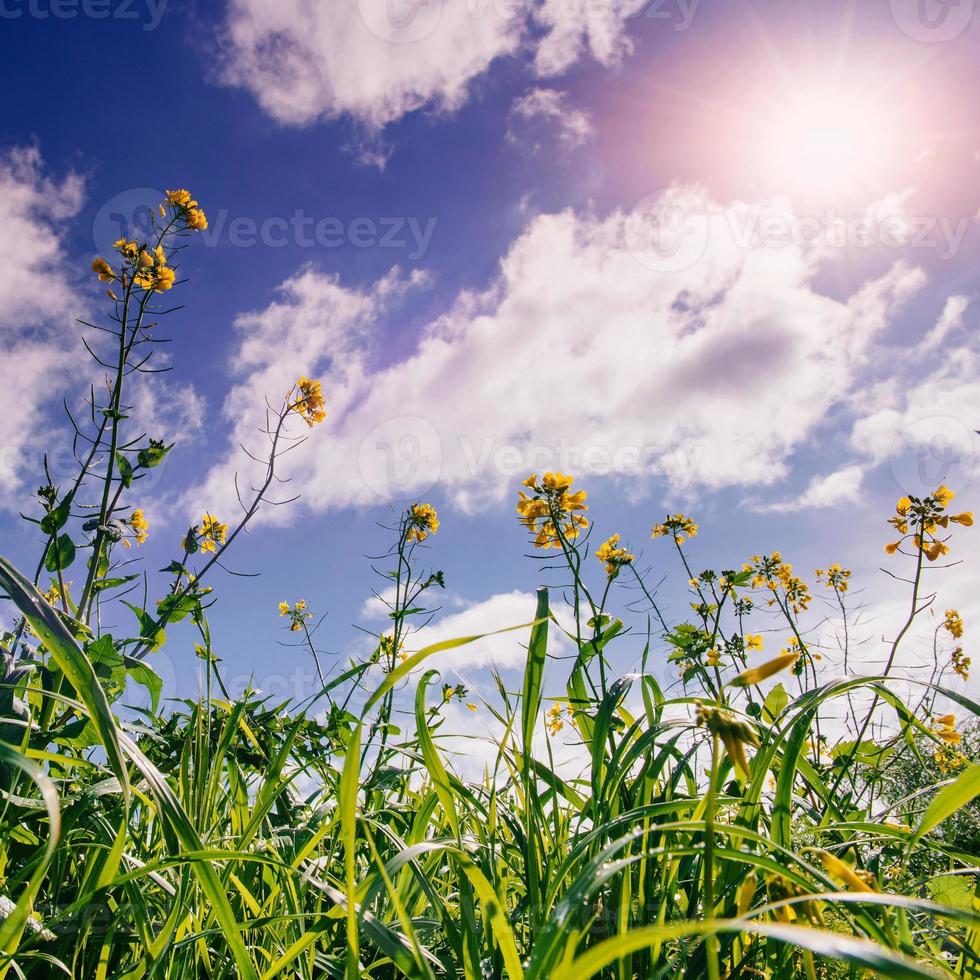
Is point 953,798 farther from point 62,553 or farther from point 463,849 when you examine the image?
point 62,553

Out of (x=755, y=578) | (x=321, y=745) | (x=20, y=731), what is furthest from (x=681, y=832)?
(x=755, y=578)

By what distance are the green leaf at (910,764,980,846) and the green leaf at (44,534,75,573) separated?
1777 millimetres

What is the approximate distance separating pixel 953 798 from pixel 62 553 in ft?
6.03

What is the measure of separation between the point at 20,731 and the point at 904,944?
1.38m

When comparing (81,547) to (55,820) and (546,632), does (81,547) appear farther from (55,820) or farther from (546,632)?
(55,820)

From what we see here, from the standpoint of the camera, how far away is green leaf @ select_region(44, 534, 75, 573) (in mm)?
1628

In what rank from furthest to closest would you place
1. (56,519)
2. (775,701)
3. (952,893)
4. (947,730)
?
(947,730)
(56,519)
(775,701)
(952,893)

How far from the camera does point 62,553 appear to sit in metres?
1.65

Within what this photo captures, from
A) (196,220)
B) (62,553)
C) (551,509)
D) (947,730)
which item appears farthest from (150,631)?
(947,730)

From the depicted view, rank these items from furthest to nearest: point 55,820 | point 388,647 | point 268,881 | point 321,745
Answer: point 388,647
point 321,745
point 268,881
point 55,820

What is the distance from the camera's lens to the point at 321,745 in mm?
2090

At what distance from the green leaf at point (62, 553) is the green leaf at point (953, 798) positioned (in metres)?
1.78

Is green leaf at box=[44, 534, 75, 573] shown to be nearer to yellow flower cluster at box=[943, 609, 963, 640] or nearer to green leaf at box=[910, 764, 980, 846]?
green leaf at box=[910, 764, 980, 846]

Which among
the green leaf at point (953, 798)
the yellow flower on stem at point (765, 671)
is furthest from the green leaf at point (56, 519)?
the green leaf at point (953, 798)
